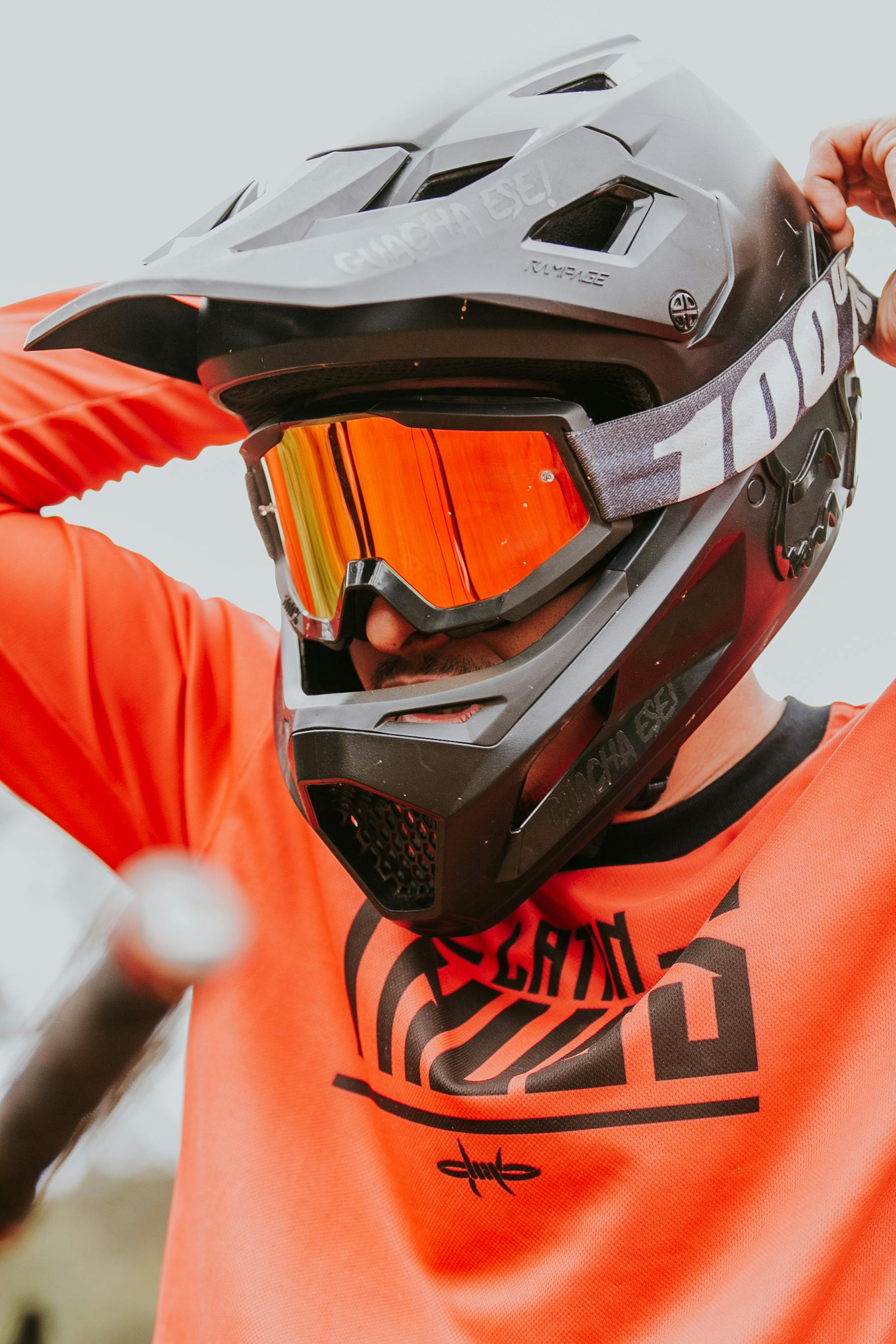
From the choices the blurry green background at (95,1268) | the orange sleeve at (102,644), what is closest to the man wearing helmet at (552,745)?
the orange sleeve at (102,644)

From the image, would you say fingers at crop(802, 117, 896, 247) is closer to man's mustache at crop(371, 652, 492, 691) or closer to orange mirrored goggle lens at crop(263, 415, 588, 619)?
orange mirrored goggle lens at crop(263, 415, 588, 619)

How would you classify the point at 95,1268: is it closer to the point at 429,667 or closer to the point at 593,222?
the point at 429,667

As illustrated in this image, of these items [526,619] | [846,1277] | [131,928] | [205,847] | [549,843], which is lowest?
[131,928]

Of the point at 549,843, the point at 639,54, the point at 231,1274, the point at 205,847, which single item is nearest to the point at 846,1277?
the point at 549,843

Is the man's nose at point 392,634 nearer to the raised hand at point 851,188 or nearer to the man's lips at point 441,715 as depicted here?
the man's lips at point 441,715

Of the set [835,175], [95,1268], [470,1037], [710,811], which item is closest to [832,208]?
[835,175]

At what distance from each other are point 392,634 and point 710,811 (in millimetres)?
448

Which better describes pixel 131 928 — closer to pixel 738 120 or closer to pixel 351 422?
pixel 351 422

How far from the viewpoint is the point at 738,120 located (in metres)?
1.27

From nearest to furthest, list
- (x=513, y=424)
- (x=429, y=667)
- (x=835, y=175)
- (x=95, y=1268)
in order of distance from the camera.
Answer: (x=513, y=424) < (x=429, y=667) < (x=835, y=175) < (x=95, y=1268)

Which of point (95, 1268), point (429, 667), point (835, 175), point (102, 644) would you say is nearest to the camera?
point (429, 667)

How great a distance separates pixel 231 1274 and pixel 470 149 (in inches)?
51.2

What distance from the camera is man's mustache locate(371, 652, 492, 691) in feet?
3.88

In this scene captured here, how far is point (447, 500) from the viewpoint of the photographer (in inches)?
44.4
